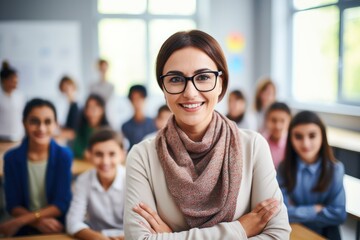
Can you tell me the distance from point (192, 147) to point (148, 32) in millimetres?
6061

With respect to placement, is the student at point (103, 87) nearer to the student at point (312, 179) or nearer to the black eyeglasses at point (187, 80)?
the student at point (312, 179)

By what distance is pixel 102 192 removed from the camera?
80.9 inches

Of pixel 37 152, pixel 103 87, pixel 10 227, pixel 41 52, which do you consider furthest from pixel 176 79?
pixel 41 52

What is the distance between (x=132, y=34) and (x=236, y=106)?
11.8 ft

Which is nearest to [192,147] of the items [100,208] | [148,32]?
[100,208]

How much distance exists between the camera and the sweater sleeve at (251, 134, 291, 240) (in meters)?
1.06

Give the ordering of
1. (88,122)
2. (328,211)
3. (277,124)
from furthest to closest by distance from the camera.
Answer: (88,122) < (277,124) < (328,211)

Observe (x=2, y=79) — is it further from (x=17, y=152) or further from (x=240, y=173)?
(x=240, y=173)

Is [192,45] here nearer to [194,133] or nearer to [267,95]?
[194,133]

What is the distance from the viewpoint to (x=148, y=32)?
6.88 m

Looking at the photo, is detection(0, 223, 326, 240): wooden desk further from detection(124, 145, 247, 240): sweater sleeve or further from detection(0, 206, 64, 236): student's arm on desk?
detection(124, 145, 247, 240): sweater sleeve

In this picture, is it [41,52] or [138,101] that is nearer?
[138,101]

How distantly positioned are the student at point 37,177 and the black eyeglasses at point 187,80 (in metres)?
1.30

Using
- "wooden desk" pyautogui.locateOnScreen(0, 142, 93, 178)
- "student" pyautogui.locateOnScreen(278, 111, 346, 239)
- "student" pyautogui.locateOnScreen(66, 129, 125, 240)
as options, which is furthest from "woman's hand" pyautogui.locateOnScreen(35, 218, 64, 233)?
"student" pyautogui.locateOnScreen(278, 111, 346, 239)
